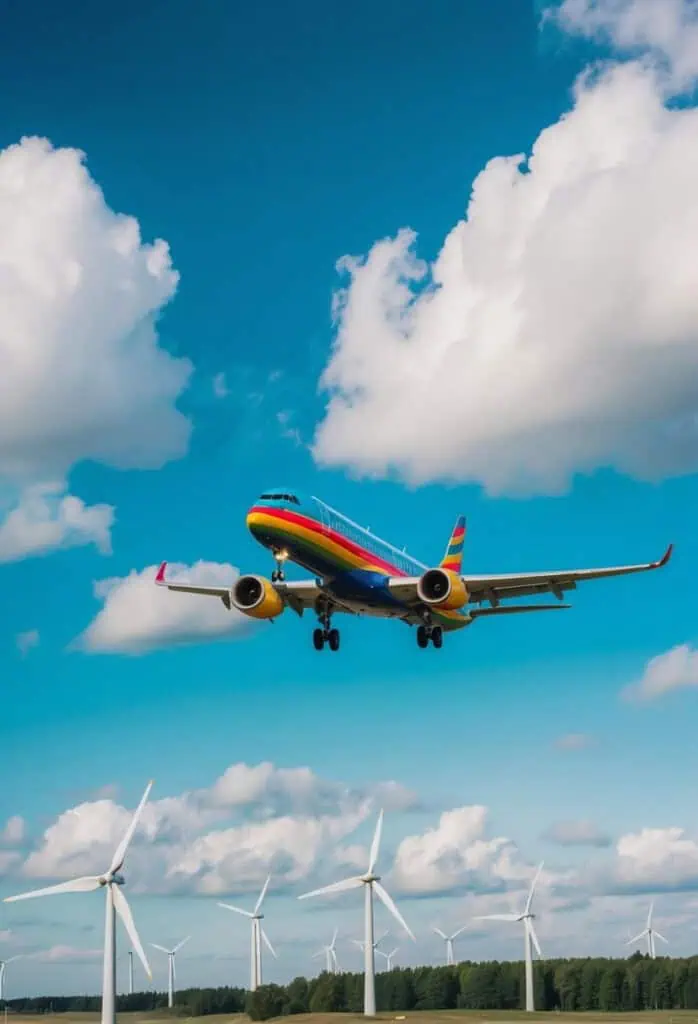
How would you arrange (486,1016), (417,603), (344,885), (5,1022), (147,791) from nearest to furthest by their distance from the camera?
(417,603), (147,791), (344,885), (486,1016), (5,1022)

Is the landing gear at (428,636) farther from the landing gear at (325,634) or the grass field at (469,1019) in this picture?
the grass field at (469,1019)

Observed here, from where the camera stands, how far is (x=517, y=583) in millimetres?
76875

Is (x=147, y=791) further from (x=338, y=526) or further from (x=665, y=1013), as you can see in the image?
(x=665, y=1013)

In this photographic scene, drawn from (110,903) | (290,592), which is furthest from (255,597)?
(110,903)

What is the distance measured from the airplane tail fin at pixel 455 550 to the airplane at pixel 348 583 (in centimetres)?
939

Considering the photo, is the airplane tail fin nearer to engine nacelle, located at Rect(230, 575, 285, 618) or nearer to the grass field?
engine nacelle, located at Rect(230, 575, 285, 618)

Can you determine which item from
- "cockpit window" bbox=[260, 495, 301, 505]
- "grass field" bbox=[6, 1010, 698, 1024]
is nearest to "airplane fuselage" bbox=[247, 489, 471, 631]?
"cockpit window" bbox=[260, 495, 301, 505]

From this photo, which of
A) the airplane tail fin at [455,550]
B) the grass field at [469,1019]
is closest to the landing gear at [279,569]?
the airplane tail fin at [455,550]

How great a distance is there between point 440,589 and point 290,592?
8890 mm

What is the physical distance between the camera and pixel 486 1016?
178875 millimetres

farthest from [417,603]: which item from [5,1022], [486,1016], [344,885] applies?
[5,1022]

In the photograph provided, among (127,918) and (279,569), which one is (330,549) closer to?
(279,569)

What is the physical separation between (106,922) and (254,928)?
8432 cm

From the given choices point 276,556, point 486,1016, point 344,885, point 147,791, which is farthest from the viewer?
point 486,1016
